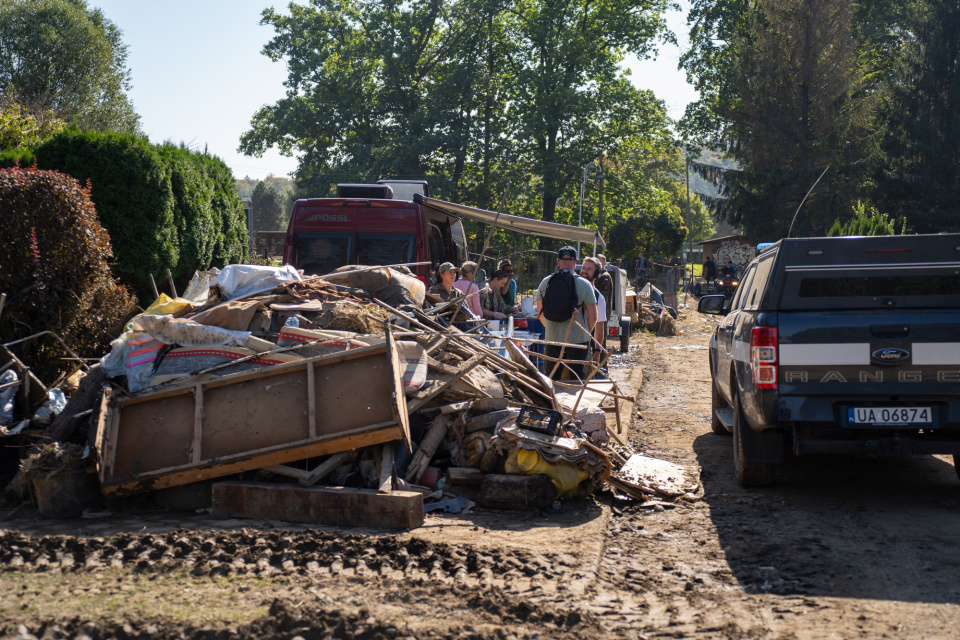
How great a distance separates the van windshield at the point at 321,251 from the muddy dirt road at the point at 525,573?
6.75m

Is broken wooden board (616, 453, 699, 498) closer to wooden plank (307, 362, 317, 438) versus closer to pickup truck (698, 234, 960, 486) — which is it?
pickup truck (698, 234, 960, 486)

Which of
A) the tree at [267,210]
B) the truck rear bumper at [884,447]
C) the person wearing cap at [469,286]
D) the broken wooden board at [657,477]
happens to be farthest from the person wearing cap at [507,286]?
the tree at [267,210]

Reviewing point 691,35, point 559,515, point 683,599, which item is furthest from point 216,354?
point 691,35

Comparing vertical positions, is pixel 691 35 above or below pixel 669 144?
above

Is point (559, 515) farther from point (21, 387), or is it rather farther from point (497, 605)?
point (21, 387)

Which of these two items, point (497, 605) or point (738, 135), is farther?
point (738, 135)

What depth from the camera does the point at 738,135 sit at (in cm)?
4281

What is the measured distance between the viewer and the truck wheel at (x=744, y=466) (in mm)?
6398

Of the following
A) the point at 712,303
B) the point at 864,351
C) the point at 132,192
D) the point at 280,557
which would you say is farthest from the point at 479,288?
the point at 280,557

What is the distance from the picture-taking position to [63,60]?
41875 mm

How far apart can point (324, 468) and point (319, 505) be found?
40cm

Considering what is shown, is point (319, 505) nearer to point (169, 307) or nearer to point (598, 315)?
point (169, 307)

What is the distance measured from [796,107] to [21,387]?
131ft

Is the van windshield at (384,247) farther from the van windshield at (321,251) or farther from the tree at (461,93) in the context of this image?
the tree at (461,93)
